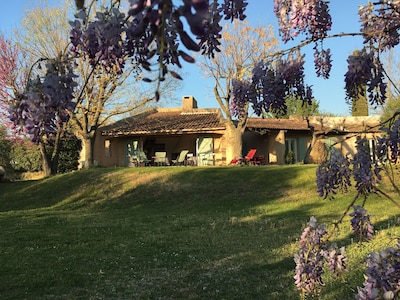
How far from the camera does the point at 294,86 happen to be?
2584 mm

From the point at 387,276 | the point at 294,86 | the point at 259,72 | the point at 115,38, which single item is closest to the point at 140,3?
the point at 115,38

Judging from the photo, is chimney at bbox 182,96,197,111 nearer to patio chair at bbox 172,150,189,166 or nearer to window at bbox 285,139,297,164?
patio chair at bbox 172,150,189,166

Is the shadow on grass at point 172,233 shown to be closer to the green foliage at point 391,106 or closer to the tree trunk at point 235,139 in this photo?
the green foliage at point 391,106

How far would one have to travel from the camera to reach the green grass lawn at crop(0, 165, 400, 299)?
4906 millimetres

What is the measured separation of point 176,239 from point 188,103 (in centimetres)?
2319

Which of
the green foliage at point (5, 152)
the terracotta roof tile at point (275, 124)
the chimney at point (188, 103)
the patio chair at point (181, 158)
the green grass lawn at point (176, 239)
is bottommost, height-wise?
the green grass lawn at point (176, 239)

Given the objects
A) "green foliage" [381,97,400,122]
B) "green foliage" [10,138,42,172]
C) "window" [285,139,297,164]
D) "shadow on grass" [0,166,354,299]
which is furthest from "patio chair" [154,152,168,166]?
"green foliage" [381,97,400,122]

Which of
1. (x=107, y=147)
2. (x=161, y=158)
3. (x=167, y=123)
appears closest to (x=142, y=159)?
(x=161, y=158)

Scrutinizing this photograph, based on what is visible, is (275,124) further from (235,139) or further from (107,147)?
(107,147)

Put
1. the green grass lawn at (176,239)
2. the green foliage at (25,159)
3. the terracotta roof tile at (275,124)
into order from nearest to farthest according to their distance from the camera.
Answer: the green grass lawn at (176,239) < the terracotta roof tile at (275,124) < the green foliage at (25,159)

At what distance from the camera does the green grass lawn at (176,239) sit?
4.91 meters

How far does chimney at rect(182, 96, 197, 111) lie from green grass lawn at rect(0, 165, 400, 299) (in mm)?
13437

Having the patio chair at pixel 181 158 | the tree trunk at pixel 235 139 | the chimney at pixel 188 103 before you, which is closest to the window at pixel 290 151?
the tree trunk at pixel 235 139

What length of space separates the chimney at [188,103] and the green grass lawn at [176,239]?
13437mm
